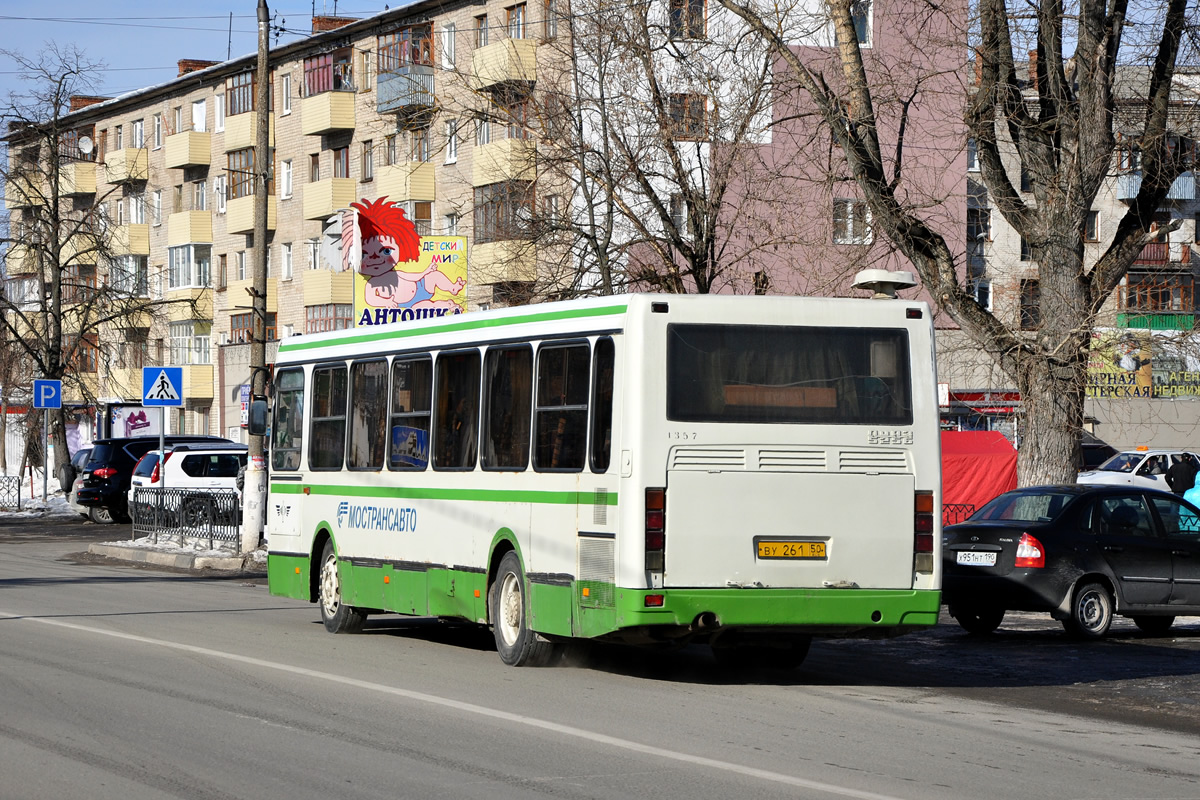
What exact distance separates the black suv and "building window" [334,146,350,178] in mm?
25864

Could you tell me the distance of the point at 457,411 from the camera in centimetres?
1403

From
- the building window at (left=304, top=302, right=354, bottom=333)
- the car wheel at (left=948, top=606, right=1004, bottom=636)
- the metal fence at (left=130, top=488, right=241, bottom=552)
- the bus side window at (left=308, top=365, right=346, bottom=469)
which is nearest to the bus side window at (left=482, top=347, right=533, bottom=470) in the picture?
the bus side window at (left=308, top=365, right=346, bottom=469)

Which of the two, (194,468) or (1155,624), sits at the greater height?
(194,468)

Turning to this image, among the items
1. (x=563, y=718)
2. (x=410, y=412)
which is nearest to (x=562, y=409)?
(x=410, y=412)

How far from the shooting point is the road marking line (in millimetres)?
8153

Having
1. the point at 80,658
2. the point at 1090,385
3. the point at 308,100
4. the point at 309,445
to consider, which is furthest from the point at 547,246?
the point at 308,100

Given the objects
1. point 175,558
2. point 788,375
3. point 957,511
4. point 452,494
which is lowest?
point 175,558

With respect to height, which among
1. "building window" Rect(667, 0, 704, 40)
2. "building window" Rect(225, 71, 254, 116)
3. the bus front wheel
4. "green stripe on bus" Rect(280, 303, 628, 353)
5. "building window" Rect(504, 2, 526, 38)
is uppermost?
"building window" Rect(225, 71, 254, 116)

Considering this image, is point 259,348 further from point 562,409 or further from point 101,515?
point 101,515

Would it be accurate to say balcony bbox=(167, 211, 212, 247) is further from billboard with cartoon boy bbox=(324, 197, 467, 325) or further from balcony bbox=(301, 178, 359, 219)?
billboard with cartoon boy bbox=(324, 197, 467, 325)

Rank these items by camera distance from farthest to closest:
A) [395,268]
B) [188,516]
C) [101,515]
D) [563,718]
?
[101,515] < [188,516] < [395,268] < [563,718]

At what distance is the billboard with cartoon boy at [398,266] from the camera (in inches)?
1094

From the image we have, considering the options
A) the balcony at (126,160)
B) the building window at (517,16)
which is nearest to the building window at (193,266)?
the balcony at (126,160)

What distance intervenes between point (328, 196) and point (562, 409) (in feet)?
173
